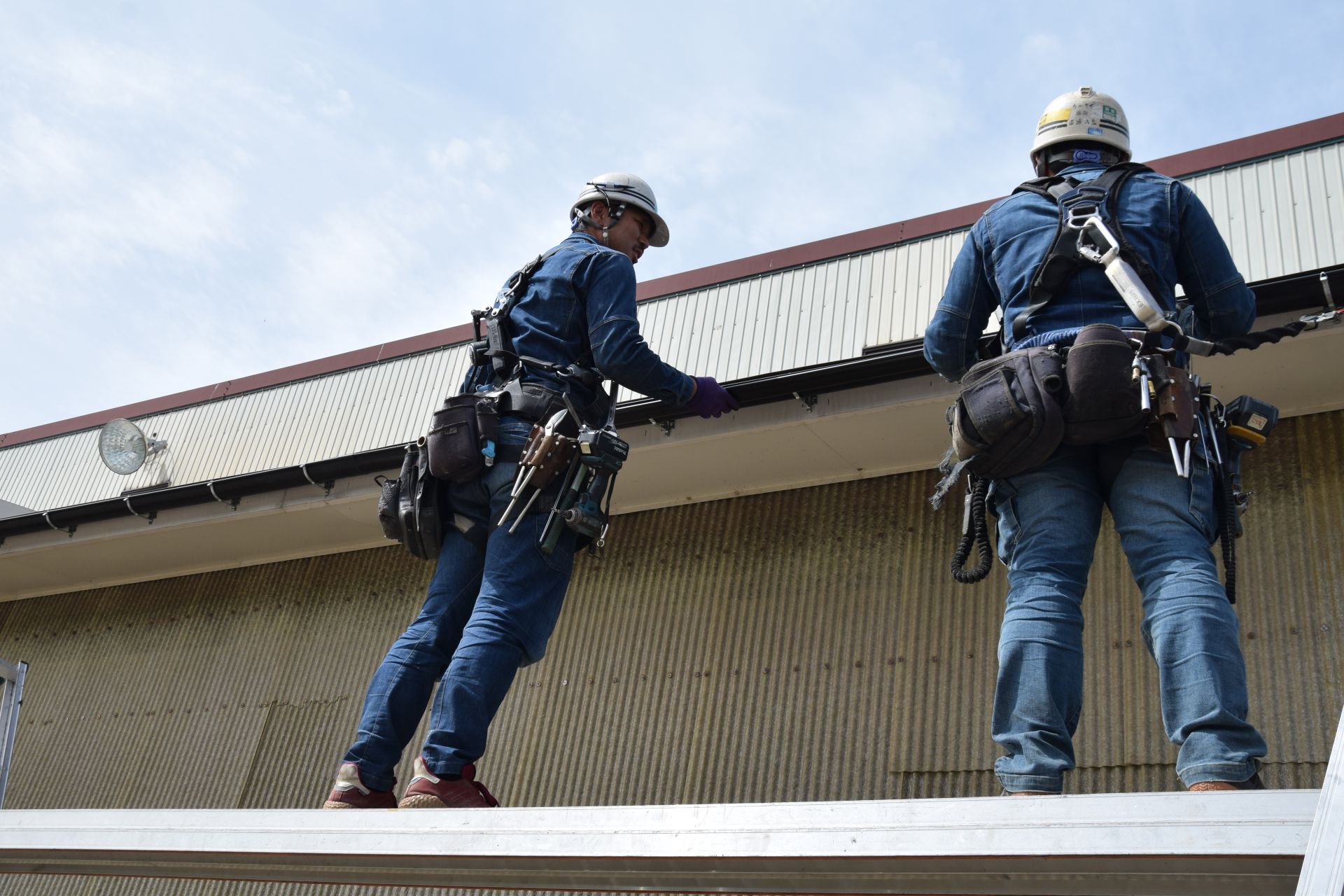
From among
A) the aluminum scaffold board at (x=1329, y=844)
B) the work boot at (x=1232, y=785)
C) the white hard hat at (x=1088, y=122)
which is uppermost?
the white hard hat at (x=1088, y=122)

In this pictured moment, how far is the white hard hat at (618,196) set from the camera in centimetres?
486

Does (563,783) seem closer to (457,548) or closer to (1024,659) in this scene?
(457,548)

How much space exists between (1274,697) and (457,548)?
3170 mm

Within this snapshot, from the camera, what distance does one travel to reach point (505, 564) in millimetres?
4039

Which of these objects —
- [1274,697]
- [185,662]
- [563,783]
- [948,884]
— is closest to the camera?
[948,884]

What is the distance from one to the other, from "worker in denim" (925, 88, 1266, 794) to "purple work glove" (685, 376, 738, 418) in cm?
96

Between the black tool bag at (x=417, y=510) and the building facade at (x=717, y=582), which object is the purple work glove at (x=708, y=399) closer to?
the black tool bag at (x=417, y=510)

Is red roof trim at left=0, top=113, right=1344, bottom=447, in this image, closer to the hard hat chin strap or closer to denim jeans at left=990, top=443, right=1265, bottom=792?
the hard hat chin strap

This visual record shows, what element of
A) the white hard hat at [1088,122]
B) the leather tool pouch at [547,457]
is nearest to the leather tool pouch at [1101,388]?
the white hard hat at [1088,122]

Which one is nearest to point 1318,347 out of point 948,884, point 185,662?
point 948,884

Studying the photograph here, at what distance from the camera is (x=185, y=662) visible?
8305 millimetres

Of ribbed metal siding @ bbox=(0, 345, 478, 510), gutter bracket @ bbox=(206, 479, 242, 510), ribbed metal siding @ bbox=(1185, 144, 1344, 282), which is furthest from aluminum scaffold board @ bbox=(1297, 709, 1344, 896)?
gutter bracket @ bbox=(206, 479, 242, 510)

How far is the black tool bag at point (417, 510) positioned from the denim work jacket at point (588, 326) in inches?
16.1

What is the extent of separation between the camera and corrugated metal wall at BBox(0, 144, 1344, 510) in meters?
5.30
